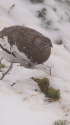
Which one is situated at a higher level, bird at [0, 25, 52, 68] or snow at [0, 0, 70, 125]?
bird at [0, 25, 52, 68]

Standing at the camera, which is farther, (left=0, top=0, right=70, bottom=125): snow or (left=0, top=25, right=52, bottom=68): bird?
(left=0, top=25, right=52, bottom=68): bird

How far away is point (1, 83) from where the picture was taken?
10.2 feet

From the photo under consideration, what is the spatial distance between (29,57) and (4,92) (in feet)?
2.39

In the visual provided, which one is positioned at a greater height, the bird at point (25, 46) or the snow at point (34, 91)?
the bird at point (25, 46)

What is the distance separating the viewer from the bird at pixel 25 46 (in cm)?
350

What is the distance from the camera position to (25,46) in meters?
3.54

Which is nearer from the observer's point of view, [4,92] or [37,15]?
[4,92]

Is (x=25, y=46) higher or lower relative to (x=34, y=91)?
higher

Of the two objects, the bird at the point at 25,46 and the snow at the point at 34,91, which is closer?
the snow at the point at 34,91

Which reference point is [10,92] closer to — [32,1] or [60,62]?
[60,62]

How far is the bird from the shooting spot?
11.5 ft

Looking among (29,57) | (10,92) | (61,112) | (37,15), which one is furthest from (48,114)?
(37,15)

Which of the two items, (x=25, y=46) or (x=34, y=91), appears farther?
(x=25, y=46)

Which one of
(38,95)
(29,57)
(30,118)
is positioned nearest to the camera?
(30,118)
